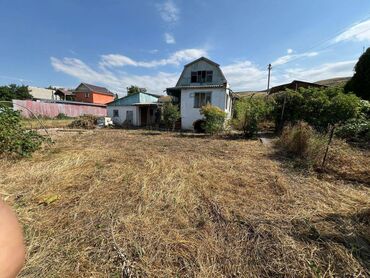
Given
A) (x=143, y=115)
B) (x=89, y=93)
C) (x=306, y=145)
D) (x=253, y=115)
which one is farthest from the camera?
(x=89, y=93)

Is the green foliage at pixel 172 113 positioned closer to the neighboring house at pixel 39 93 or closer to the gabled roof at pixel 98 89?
the gabled roof at pixel 98 89

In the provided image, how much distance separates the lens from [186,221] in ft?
9.20

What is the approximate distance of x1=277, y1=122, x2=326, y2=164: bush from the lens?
17.8 ft

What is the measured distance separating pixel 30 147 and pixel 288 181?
6736 mm

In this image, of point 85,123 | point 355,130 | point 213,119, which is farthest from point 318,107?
point 85,123

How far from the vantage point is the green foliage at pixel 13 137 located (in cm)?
528

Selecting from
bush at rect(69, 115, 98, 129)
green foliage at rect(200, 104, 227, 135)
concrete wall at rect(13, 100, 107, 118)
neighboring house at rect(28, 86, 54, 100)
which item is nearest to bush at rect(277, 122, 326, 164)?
green foliage at rect(200, 104, 227, 135)

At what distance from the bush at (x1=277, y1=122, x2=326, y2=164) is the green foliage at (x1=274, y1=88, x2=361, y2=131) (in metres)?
3.12

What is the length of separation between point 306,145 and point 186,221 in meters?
4.86

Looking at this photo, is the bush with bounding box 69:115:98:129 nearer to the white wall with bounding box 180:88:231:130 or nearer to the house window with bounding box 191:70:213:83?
the white wall with bounding box 180:88:231:130

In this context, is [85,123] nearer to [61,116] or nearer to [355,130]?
[61,116]

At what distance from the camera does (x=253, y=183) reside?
163 inches

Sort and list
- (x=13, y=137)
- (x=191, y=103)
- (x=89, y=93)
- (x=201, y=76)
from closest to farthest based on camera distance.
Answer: (x=13, y=137), (x=191, y=103), (x=201, y=76), (x=89, y=93)

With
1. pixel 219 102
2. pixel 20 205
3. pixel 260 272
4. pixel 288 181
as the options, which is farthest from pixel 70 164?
pixel 219 102
